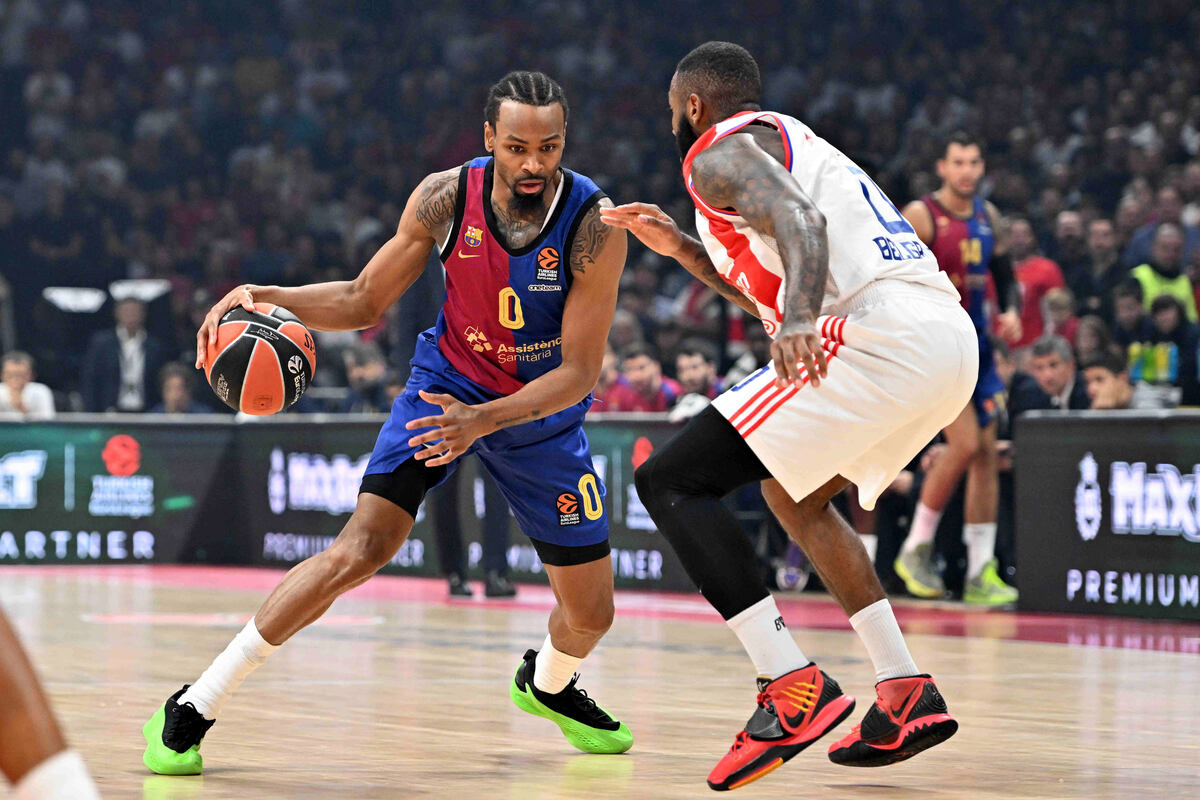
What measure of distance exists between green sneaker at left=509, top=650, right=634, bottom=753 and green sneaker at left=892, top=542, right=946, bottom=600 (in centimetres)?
523

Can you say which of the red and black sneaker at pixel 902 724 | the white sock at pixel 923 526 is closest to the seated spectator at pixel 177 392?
the white sock at pixel 923 526

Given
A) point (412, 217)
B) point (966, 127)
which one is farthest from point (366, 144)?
point (412, 217)

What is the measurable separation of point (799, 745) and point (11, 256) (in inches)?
621

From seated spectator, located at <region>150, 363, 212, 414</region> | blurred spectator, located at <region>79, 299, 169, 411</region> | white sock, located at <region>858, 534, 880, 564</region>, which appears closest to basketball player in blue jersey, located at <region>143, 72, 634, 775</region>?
white sock, located at <region>858, 534, 880, 564</region>

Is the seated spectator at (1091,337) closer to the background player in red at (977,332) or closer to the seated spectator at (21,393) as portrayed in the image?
the background player in red at (977,332)

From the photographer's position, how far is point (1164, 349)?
11.7 meters

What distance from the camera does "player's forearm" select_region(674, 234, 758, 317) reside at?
193 inches

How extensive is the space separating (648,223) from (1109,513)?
18.1 ft

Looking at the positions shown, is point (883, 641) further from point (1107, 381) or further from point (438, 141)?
point (438, 141)

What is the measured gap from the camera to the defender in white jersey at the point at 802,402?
434 cm

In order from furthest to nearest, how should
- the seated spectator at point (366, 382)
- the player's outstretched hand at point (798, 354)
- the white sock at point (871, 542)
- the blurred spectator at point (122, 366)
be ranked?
the blurred spectator at point (122, 366) < the seated spectator at point (366, 382) < the white sock at point (871, 542) < the player's outstretched hand at point (798, 354)

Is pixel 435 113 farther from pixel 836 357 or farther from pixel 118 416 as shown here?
pixel 836 357

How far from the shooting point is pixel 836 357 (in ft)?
14.7

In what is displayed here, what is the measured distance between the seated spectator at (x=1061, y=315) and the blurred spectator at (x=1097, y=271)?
65cm
